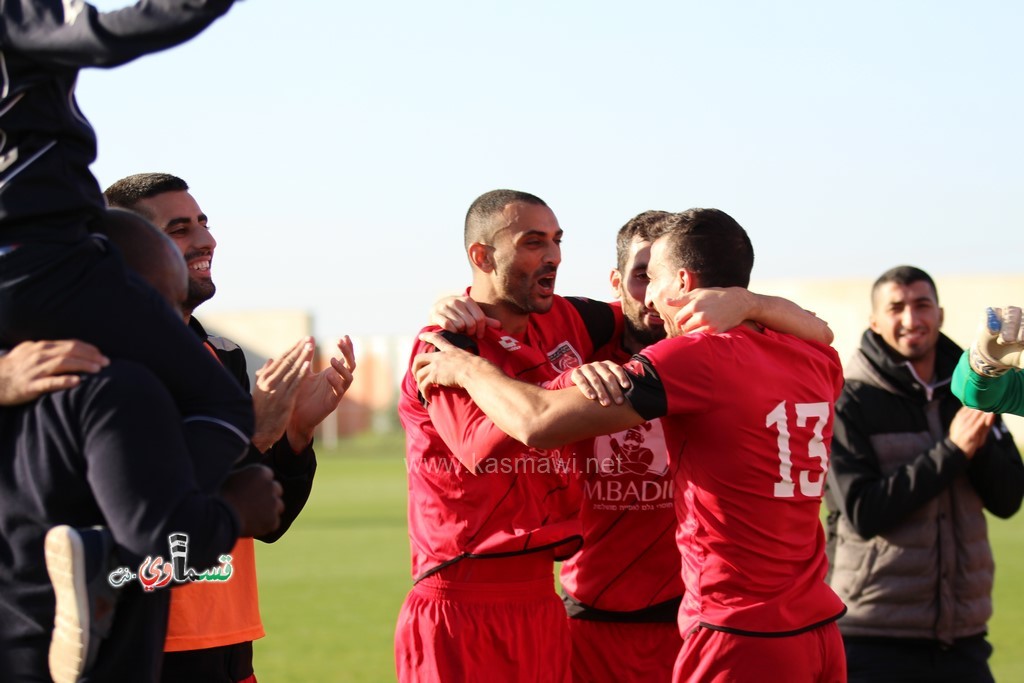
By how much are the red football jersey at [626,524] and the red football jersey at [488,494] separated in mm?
255

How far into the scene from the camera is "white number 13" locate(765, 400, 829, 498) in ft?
13.5

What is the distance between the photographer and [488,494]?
15.5ft

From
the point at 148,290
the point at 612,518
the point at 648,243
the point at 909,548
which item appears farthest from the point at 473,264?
the point at 909,548

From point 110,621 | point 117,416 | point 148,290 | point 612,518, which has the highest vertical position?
point 148,290

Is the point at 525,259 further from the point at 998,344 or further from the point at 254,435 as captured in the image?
the point at 998,344

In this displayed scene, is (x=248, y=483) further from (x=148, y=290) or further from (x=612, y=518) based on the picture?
(x=612, y=518)

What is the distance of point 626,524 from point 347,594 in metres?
9.62

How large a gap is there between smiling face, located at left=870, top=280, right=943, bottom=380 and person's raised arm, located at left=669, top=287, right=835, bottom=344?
7.43 ft

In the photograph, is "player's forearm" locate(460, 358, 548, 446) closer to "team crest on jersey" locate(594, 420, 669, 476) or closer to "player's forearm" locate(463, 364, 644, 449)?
"player's forearm" locate(463, 364, 644, 449)

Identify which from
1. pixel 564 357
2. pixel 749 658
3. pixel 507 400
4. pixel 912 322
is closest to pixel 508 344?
pixel 564 357

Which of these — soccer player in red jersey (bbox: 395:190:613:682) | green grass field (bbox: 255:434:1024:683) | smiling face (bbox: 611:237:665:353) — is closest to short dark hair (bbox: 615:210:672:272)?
smiling face (bbox: 611:237:665:353)

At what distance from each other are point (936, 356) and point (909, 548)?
1053 millimetres

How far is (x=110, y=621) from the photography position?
289 cm

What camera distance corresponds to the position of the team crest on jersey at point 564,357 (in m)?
5.09
